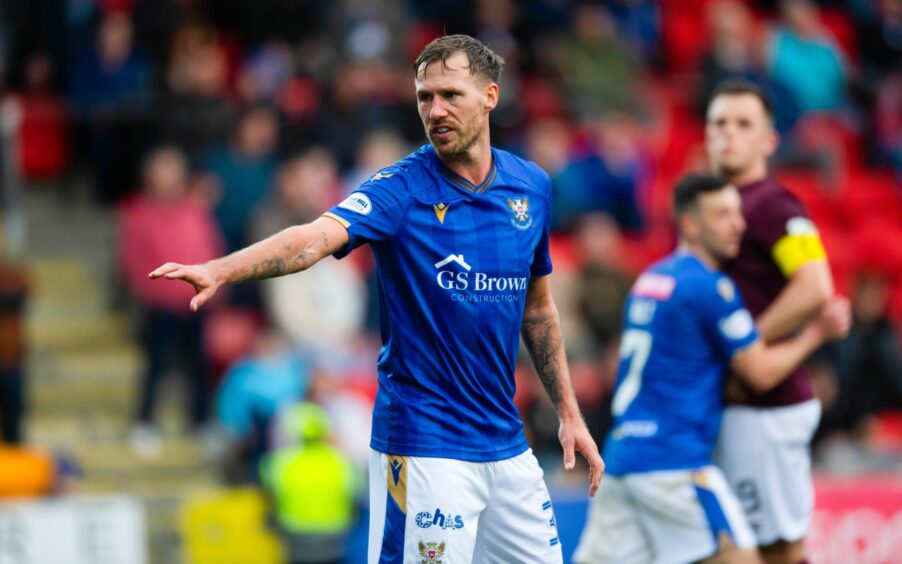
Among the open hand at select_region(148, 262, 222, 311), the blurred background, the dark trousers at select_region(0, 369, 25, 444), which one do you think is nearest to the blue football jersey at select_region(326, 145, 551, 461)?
the open hand at select_region(148, 262, 222, 311)

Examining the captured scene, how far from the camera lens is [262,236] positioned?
1304 centimetres

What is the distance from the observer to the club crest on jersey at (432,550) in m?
5.49

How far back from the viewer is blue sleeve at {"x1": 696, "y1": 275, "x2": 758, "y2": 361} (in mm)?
7031

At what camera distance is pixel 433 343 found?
221 inches

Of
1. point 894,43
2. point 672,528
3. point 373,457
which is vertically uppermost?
point 894,43

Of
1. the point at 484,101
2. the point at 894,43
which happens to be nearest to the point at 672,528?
the point at 484,101

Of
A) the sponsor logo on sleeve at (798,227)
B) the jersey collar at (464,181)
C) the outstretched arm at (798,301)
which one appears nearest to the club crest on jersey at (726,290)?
the outstretched arm at (798,301)

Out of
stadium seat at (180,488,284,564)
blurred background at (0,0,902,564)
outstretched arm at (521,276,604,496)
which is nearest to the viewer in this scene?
outstretched arm at (521,276,604,496)

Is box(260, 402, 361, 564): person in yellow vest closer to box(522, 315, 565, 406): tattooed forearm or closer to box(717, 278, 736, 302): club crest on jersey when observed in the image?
box(717, 278, 736, 302): club crest on jersey

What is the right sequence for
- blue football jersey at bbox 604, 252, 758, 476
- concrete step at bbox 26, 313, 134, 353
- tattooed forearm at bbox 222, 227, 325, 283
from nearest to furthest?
tattooed forearm at bbox 222, 227, 325, 283 → blue football jersey at bbox 604, 252, 758, 476 → concrete step at bbox 26, 313, 134, 353

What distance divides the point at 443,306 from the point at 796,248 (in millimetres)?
2515

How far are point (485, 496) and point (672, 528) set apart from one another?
172 cm

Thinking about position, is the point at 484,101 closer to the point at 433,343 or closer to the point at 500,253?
the point at 500,253

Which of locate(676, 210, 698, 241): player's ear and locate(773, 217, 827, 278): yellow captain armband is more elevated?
locate(676, 210, 698, 241): player's ear
